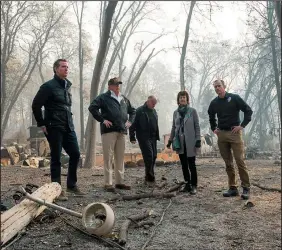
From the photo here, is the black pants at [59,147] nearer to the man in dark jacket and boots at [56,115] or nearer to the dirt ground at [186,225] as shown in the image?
the man in dark jacket and boots at [56,115]

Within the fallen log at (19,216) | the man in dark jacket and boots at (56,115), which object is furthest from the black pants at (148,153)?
the fallen log at (19,216)

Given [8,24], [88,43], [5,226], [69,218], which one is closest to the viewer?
[5,226]

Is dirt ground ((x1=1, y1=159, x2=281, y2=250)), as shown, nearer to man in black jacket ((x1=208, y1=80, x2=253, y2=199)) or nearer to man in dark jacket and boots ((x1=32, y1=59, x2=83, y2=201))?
man in black jacket ((x1=208, y1=80, x2=253, y2=199))

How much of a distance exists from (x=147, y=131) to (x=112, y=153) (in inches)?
52.2

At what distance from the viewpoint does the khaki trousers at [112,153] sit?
21.2ft

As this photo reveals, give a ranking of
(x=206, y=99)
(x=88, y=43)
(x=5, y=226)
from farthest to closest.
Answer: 1. (x=206, y=99)
2. (x=88, y=43)
3. (x=5, y=226)

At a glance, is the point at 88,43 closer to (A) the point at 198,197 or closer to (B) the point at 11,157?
(B) the point at 11,157

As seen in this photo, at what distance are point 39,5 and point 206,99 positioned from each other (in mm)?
25504

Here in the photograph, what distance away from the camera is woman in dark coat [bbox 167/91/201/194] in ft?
21.4

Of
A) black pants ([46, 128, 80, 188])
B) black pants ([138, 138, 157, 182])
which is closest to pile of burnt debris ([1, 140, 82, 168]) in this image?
black pants ([138, 138, 157, 182])

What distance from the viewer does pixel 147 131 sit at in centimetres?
759

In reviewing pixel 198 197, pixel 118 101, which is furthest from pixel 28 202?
pixel 198 197

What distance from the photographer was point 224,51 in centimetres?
5000

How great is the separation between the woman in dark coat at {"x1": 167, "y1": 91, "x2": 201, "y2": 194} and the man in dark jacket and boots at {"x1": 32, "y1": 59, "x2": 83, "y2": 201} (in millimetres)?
2174
